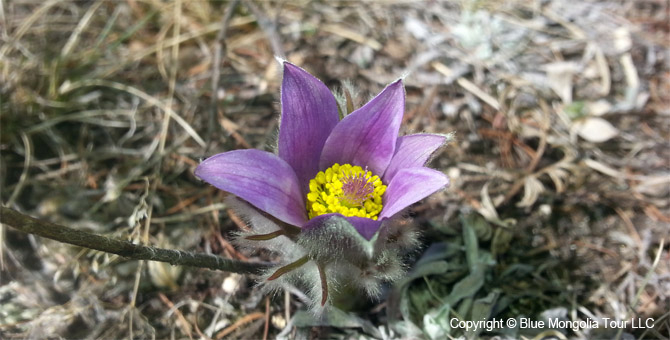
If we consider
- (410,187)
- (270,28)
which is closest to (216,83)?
(270,28)

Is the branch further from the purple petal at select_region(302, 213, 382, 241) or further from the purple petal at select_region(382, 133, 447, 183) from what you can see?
the purple petal at select_region(382, 133, 447, 183)

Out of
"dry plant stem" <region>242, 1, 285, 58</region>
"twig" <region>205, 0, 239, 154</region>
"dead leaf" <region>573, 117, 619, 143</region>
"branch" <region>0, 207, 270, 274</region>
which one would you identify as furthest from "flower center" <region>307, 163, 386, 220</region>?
"dead leaf" <region>573, 117, 619, 143</region>

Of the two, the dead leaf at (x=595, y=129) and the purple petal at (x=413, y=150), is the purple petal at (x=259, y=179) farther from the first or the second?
the dead leaf at (x=595, y=129)

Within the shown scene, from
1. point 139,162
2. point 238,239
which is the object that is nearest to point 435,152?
point 238,239

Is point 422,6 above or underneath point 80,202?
above

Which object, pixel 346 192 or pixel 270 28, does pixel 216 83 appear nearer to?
pixel 270 28

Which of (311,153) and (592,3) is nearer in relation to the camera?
(311,153)

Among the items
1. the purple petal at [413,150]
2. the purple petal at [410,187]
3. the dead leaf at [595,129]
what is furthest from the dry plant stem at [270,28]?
the dead leaf at [595,129]

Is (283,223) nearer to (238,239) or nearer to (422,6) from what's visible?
(238,239)
